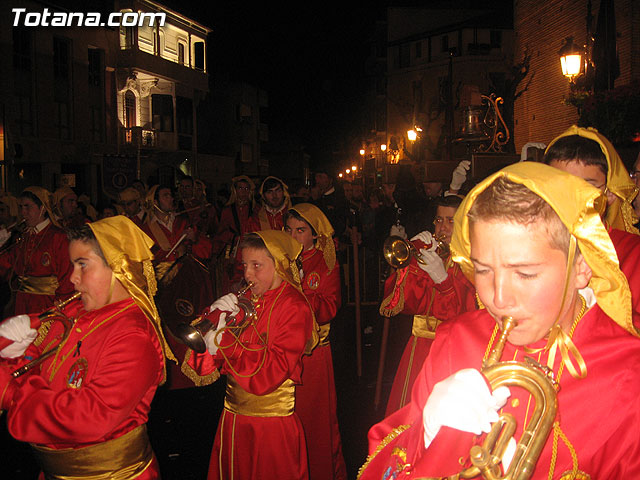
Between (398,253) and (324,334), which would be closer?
(398,253)

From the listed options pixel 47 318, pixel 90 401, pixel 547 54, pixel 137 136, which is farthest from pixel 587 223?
pixel 137 136

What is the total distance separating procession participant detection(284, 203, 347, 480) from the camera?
468cm

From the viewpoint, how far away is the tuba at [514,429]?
5.25 ft

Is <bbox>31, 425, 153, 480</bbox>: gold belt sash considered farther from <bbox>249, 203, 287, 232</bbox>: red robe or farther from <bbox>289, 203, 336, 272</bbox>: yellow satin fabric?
<bbox>249, 203, 287, 232</bbox>: red robe

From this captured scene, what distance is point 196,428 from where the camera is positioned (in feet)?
20.2

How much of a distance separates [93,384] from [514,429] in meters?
2.04

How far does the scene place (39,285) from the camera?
7.38 meters

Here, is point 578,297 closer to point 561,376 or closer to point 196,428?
point 561,376

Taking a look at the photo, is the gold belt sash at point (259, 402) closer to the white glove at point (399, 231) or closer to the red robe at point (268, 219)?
the red robe at point (268, 219)

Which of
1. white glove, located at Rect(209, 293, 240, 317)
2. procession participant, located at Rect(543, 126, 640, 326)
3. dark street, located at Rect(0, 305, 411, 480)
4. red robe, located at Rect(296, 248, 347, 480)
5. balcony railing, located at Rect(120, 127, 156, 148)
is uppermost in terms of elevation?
balcony railing, located at Rect(120, 127, 156, 148)

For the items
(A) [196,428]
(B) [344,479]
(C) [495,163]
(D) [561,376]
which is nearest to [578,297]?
(D) [561,376]

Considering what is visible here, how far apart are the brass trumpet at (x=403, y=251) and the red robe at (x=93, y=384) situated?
238 cm

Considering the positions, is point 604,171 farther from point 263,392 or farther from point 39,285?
point 39,285

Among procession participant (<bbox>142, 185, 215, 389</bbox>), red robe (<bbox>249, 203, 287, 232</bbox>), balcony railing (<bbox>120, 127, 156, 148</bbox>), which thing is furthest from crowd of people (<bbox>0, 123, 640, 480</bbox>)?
balcony railing (<bbox>120, 127, 156, 148</bbox>)
